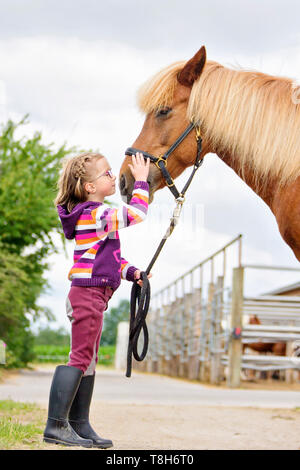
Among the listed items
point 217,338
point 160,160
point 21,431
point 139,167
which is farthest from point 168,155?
point 217,338

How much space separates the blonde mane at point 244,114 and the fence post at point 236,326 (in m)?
5.92

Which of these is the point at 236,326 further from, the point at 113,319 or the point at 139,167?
the point at 113,319

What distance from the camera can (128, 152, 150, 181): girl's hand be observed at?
2520 millimetres

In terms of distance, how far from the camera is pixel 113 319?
2140 inches

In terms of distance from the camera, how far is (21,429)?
10.0 ft

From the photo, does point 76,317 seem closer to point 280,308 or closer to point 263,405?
point 263,405

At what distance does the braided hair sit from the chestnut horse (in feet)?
0.75

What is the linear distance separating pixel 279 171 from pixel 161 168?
56cm

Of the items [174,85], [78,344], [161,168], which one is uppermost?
[174,85]

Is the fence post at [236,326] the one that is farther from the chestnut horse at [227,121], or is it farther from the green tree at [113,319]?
the green tree at [113,319]

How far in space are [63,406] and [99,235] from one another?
701 millimetres

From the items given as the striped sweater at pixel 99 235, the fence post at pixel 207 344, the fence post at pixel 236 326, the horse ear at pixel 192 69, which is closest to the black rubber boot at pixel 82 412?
the striped sweater at pixel 99 235
